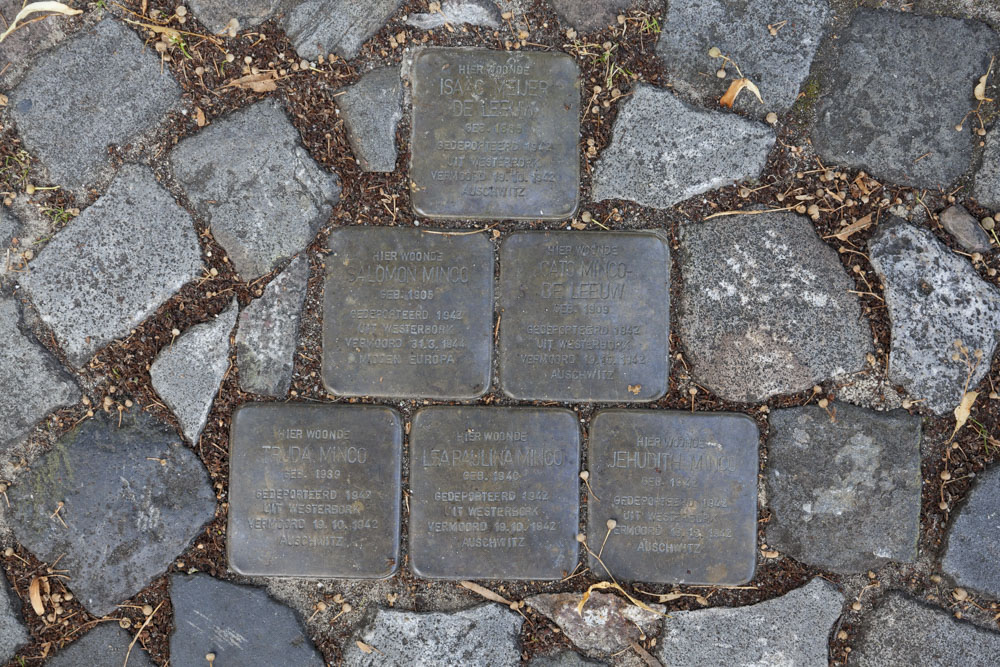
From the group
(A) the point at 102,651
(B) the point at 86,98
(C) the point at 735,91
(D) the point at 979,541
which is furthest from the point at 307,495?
(D) the point at 979,541

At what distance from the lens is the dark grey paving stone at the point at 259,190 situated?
6.66 ft

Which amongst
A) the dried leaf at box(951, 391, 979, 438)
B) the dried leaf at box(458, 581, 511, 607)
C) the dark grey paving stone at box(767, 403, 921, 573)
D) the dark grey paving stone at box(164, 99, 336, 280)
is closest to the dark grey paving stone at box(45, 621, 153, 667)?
the dried leaf at box(458, 581, 511, 607)

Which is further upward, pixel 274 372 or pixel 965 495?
pixel 274 372

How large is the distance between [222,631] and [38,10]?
6.81ft

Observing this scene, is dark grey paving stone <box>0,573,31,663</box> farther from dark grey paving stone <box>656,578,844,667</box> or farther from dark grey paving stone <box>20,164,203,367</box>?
dark grey paving stone <box>656,578,844,667</box>

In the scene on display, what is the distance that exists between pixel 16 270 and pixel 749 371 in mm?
2381

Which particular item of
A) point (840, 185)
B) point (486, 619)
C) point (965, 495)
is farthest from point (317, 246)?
point (965, 495)

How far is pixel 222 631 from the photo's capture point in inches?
80.0

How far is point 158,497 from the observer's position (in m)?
2.03

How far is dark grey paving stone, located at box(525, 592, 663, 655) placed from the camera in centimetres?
203

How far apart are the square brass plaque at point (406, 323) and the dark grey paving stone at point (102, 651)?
3.46 ft

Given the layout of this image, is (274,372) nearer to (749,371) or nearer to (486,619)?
(486,619)

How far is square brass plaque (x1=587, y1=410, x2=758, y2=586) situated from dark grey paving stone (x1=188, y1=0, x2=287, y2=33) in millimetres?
1766

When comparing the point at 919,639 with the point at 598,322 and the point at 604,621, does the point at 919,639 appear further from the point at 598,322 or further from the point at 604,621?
the point at 598,322
